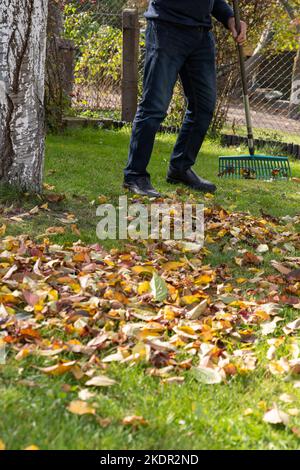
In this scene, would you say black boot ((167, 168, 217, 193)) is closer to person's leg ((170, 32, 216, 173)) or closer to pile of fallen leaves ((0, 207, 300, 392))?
person's leg ((170, 32, 216, 173))

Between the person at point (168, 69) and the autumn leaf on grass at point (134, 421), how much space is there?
3096 mm

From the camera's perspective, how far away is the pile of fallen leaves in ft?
8.59

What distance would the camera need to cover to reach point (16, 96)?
14.7 feet

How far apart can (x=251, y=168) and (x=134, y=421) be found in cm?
443

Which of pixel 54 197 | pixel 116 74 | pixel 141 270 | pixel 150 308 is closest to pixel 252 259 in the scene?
pixel 141 270

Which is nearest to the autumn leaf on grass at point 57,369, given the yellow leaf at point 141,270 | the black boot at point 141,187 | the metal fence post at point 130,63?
the yellow leaf at point 141,270

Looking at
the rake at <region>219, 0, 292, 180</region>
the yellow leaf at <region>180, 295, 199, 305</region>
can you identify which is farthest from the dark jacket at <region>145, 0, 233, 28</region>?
the yellow leaf at <region>180, 295, 199, 305</region>

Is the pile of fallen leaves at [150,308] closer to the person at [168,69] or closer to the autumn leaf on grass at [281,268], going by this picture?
the autumn leaf on grass at [281,268]

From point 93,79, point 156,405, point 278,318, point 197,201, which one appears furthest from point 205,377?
point 93,79

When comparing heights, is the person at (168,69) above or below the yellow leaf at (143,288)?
above

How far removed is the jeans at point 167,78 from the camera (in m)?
5.18

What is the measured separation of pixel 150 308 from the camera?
3145mm

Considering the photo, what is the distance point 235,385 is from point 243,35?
3700 millimetres

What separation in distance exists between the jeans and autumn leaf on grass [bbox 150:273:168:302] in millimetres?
2053
